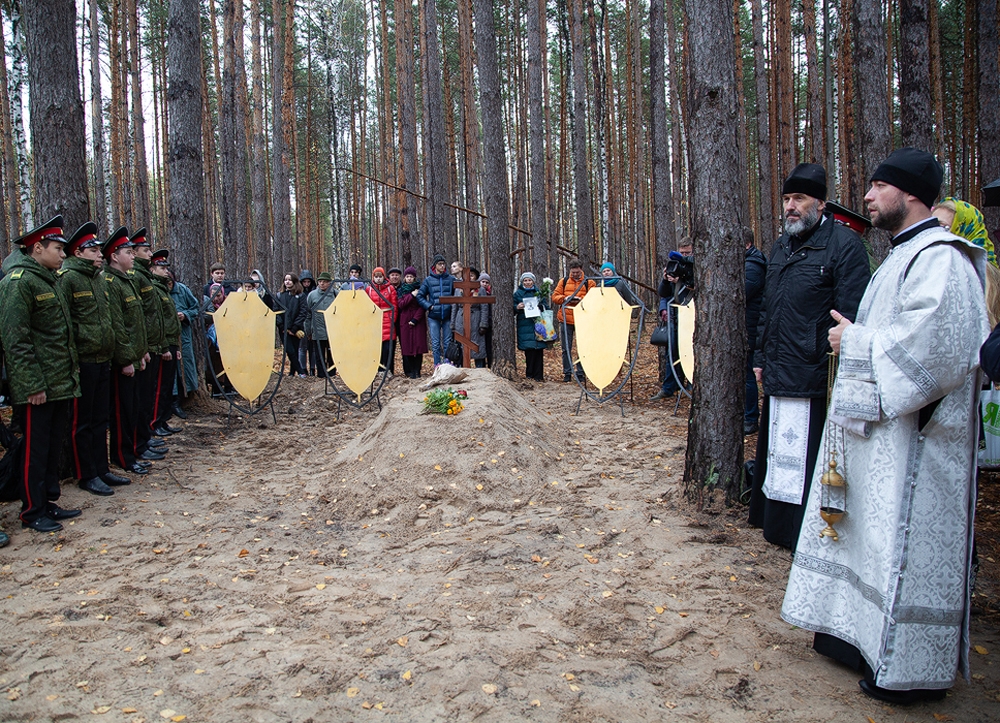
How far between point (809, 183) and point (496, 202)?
700cm

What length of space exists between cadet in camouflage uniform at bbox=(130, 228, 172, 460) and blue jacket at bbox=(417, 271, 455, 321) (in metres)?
4.43

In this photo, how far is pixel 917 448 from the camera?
97.1 inches

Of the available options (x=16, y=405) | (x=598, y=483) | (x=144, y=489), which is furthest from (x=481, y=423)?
(x=16, y=405)

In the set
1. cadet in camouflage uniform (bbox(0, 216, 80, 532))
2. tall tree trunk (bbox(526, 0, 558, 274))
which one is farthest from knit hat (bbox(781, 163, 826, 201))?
tall tree trunk (bbox(526, 0, 558, 274))

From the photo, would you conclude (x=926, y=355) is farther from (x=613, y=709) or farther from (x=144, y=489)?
(x=144, y=489)

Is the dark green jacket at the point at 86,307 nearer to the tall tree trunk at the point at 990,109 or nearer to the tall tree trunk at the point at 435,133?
the tall tree trunk at the point at 435,133

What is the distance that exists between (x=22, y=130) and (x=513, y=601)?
11855mm

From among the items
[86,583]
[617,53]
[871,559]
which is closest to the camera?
[871,559]

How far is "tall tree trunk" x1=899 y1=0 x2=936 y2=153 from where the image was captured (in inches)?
277

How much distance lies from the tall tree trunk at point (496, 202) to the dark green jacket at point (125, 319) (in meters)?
5.00

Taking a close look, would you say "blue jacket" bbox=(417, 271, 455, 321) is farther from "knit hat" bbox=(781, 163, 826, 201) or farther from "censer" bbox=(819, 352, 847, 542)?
"censer" bbox=(819, 352, 847, 542)

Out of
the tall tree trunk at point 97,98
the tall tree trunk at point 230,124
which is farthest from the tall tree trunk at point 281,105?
the tall tree trunk at point 97,98

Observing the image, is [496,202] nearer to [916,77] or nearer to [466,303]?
[466,303]

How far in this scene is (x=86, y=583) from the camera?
3.71 metres
